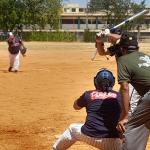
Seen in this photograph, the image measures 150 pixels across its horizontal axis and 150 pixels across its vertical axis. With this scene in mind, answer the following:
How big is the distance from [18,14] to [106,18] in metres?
19.6

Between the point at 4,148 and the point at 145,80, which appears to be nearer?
the point at 145,80

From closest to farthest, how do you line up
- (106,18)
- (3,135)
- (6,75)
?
(3,135) → (6,75) → (106,18)

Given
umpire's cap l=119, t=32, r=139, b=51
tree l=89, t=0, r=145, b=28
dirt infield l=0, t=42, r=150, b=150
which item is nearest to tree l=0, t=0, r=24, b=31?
tree l=89, t=0, r=145, b=28

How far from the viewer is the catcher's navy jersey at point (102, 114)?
21.7 ft

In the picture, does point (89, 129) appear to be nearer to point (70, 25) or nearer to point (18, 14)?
point (18, 14)

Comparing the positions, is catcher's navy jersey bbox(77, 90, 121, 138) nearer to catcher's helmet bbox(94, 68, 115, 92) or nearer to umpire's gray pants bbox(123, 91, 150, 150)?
catcher's helmet bbox(94, 68, 115, 92)

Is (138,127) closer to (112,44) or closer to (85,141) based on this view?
(85,141)

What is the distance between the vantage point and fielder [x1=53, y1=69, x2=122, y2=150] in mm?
6613

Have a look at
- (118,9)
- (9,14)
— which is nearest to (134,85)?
(9,14)

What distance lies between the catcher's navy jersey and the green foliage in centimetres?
6574

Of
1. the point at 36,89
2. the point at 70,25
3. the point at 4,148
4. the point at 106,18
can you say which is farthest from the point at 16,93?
the point at 70,25

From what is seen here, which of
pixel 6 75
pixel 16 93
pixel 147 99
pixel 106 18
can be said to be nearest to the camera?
pixel 147 99

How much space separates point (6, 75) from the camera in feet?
78.3

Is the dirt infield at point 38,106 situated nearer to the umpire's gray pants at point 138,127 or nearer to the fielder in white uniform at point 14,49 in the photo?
the fielder in white uniform at point 14,49
